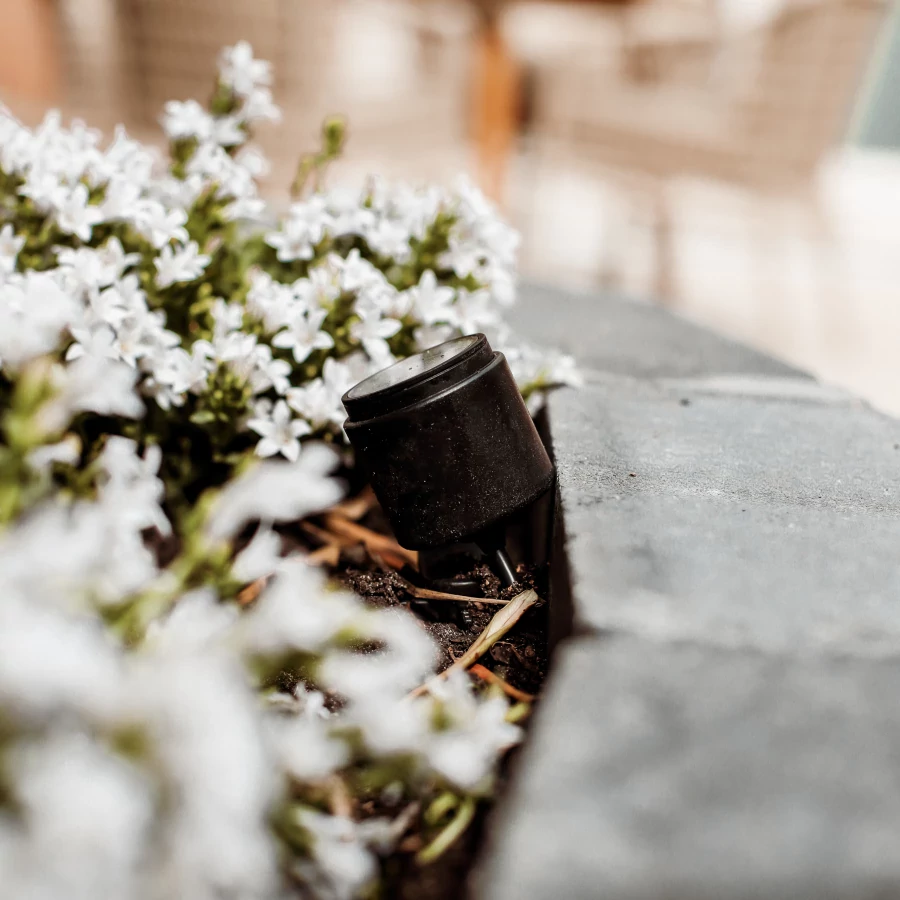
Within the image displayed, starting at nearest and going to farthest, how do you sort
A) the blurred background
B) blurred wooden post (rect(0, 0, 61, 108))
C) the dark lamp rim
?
the dark lamp rim, the blurred background, blurred wooden post (rect(0, 0, 61, 108))

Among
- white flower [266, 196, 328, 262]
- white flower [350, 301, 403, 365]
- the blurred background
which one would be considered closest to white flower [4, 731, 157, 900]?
white flower [350, 301, 403, 365]

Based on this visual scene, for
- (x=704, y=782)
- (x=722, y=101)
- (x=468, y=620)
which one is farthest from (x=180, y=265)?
(x=722, y=101)

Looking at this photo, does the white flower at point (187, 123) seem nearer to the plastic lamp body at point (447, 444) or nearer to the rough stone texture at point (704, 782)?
the plastic lamp body at point (447, 444)

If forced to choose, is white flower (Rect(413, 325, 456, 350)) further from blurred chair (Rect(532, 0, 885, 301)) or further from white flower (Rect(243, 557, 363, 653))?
blurred chair (Rect(532, 0, 885, 301))

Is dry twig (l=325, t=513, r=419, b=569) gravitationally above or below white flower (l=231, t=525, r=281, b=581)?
below

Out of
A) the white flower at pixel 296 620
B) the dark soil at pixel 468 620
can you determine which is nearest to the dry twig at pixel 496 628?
the dark soil at pixel 468 620

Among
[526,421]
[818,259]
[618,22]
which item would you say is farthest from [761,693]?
[618,22]
